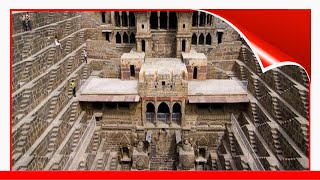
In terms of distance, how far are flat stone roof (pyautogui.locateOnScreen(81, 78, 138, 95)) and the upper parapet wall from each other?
4518 mm

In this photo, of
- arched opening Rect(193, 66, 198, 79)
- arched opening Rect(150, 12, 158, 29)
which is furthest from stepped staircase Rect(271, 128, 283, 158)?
arched opening Rect(150, 12, 158, 29)

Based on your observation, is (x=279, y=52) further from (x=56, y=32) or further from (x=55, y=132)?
(x=56, y=32)

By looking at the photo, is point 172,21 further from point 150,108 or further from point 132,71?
point 150,108

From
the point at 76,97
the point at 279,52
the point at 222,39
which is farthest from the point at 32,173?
the point at 222,39

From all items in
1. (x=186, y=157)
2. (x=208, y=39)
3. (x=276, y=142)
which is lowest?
(x=186, y=157)

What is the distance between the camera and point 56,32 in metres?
17.9

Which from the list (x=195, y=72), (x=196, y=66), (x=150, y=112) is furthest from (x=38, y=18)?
(x=195, y=72)

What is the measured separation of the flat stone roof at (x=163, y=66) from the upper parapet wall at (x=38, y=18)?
6109mm

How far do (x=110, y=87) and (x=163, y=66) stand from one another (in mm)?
3847

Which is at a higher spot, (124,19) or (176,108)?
(124,19)

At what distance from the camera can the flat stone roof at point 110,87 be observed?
18.4 metres

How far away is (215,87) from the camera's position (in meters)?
19.6

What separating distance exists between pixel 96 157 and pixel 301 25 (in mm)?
12116

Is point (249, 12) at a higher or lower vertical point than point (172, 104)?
higher
